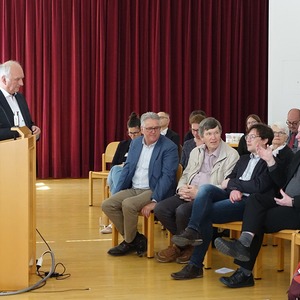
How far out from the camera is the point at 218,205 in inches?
180

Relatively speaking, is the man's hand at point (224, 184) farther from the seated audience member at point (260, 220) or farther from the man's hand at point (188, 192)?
the seated audience member at point (260, 220)

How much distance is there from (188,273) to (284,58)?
4.44 metres

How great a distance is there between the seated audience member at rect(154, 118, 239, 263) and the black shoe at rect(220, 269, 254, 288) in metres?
0.59

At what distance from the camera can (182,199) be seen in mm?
4941

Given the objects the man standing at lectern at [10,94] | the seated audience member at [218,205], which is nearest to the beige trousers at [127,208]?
the seated audience member at [218,205]

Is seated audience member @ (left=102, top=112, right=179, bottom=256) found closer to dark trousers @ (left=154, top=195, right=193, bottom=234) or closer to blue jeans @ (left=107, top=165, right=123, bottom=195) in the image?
dark trousers @ (left=154, top=195, right=193, bottom=234)

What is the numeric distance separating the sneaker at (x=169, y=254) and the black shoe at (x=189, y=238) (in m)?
0.47

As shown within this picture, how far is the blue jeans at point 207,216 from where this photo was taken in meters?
4.52

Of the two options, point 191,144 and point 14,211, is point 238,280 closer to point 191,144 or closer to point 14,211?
point 14,211

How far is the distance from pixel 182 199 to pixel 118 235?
81cm

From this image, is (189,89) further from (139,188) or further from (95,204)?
(139,188)

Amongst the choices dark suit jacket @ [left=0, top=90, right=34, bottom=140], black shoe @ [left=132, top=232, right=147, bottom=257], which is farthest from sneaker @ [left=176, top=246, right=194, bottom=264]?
dark suit jacket @ [left=0, top=90, right=34, bottom=140]

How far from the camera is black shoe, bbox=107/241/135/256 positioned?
5125 mm

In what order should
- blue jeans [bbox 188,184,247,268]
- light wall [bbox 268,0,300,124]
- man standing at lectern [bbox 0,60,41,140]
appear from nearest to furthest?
blue jeans [bbox 188,184,247,268], man standing at lectern [bbox 0,60,41,140], light wall [bbox 268,0,300,124]
